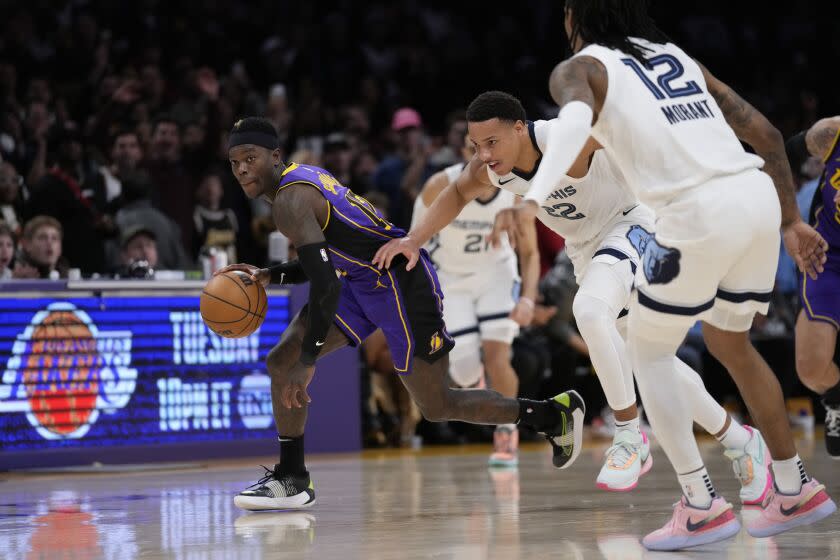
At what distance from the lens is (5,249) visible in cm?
873

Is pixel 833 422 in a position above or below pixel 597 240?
below

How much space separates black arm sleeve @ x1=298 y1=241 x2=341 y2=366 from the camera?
5422 millimetres

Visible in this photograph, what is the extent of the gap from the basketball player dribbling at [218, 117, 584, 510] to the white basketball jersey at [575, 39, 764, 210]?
6.03 feet

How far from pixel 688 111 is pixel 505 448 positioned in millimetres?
4627

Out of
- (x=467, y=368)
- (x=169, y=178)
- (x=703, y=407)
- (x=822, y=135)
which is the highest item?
(x=169, y=178)

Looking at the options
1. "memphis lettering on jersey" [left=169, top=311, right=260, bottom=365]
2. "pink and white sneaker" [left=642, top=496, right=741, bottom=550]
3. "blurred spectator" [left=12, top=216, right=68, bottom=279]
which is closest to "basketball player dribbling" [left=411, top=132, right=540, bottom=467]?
"memphis lettering on jersey" [left=169, top=311, right=260, bottom=365]

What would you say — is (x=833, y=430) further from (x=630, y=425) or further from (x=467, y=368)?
(x=467, y=368)

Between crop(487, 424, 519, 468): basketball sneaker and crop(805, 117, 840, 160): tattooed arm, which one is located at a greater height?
crop(805, 117, 840, 160): tattooed arm

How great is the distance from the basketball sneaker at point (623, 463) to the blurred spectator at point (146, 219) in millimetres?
5063

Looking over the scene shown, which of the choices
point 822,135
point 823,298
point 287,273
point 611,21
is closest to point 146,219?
point 287,273

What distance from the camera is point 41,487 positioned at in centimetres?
738

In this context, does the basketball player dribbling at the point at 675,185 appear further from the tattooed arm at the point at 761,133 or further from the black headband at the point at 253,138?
the black headband at the point at 253,138

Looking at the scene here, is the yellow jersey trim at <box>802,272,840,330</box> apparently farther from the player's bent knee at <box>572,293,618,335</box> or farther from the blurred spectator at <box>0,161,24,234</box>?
the blurred spectator at <box>0,161,24,234</box>

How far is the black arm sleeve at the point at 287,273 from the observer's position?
6.20m
